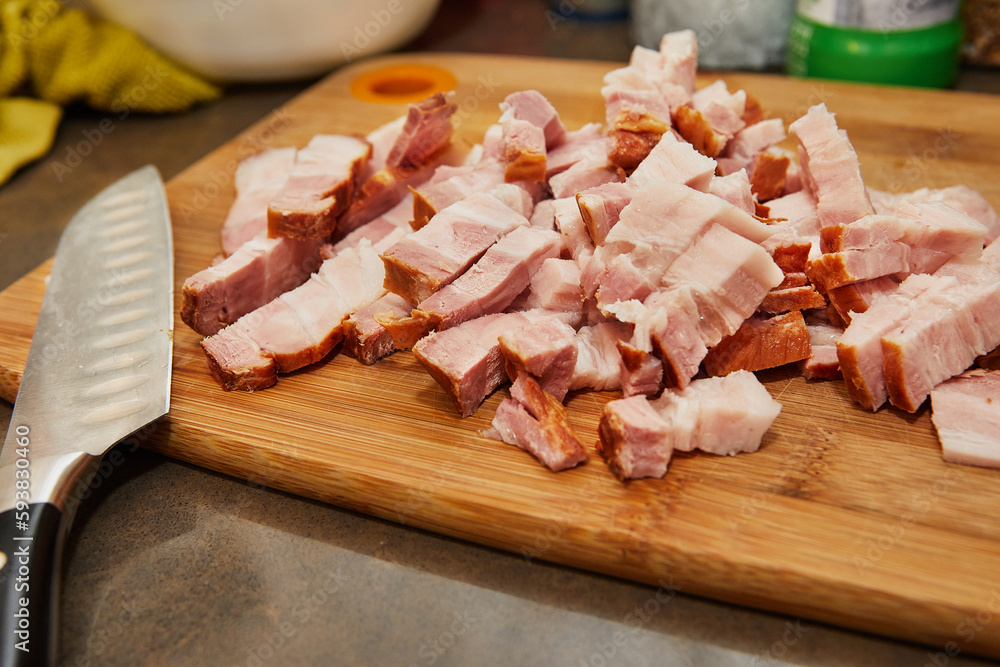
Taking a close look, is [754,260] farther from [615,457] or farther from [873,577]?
[873,577]

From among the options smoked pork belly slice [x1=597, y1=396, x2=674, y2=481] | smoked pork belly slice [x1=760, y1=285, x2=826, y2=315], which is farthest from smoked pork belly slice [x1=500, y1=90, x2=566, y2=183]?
smoked pork belly slice [x1=597, y1=396, x2=674, y2=481]

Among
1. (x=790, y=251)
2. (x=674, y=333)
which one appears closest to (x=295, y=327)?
(x=674, y=333)

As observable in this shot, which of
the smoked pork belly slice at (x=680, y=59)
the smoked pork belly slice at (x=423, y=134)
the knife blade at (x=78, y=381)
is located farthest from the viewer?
the smoked pork belly slice at (x=680, y=59)

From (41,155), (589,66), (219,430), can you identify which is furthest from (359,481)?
(41,155)

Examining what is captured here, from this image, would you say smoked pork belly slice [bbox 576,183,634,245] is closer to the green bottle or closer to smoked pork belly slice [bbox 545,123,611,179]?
smoked pork belly slice [bbox 545,123,611,179]

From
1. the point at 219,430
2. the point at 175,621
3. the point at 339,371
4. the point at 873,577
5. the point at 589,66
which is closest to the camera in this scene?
the point at 873,577

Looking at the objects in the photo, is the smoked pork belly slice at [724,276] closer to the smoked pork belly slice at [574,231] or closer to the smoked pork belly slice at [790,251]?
the smoked pork belly slice at [790,251]

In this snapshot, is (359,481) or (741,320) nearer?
(359,481)

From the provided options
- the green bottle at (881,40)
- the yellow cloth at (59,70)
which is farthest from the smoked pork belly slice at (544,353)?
the yellow cloth at (59,70)
